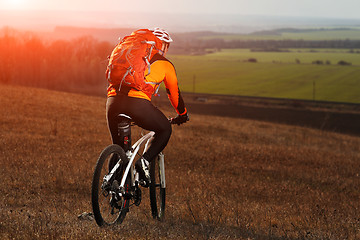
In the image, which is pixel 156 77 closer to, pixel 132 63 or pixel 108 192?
pixel 132 63

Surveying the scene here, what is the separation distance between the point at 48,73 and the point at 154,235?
268 ft

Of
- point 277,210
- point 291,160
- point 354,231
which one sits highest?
point 354,231

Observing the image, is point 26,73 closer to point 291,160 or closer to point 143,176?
point 291,160

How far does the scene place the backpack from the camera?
541cm

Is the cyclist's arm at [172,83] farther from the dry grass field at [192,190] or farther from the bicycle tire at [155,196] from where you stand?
the dry grass field at [192,190]

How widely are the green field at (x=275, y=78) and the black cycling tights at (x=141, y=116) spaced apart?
9549cm

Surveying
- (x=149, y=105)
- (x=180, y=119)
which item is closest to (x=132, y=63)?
(x=149, y=105)

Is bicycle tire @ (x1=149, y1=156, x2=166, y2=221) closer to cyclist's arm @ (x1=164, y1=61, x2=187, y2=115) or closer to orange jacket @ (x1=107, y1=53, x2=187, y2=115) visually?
cyclist's arm @ (x1=164, y1=61, x2=187, y2=115)

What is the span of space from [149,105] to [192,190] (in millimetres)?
4829

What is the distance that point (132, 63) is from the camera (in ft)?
17.8

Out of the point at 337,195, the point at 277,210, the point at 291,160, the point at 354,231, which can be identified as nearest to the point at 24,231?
the point at 354,231

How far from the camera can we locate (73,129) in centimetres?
1977

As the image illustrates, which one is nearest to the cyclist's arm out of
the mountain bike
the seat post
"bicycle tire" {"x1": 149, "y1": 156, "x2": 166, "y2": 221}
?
the mountain bike

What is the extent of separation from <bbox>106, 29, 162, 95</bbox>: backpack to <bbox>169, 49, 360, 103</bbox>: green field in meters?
95.8
